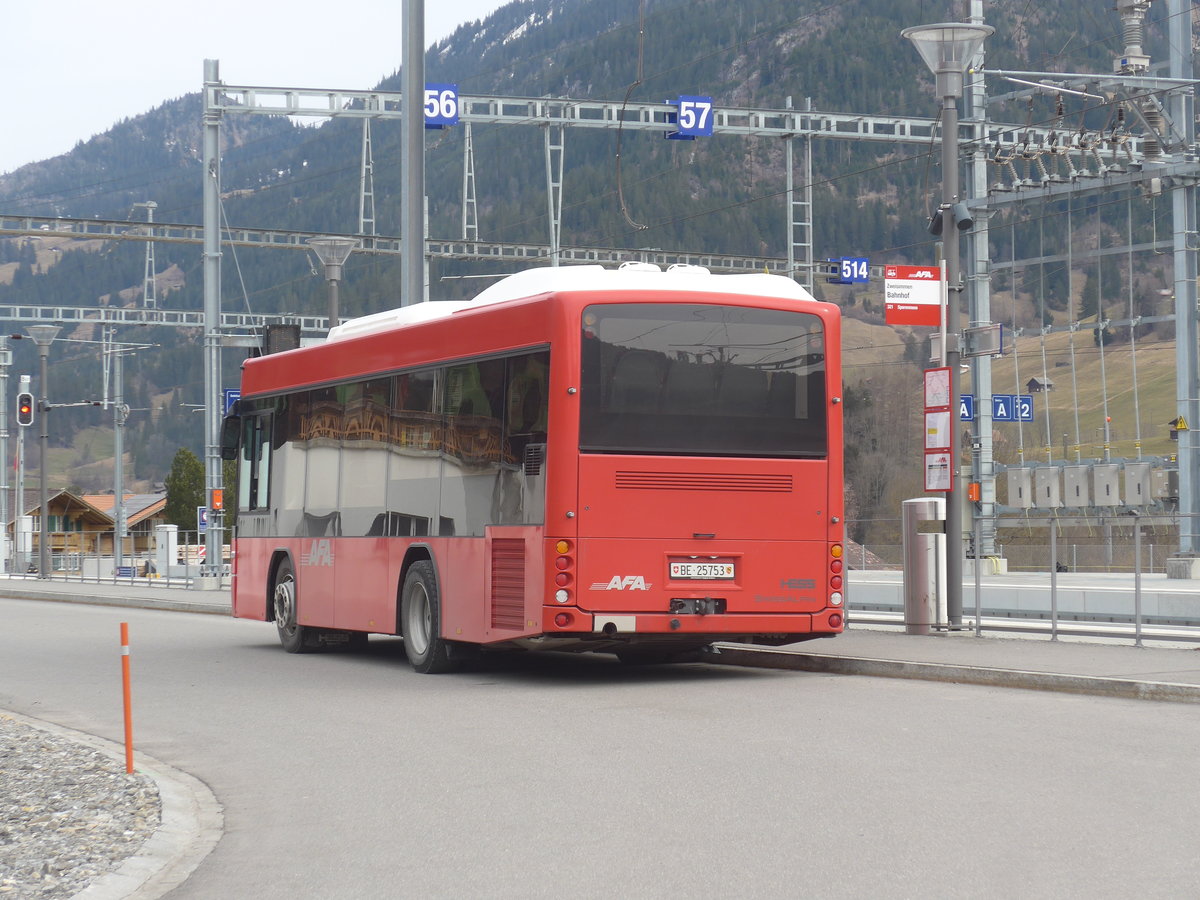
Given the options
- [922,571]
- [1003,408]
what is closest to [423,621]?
[922,571]

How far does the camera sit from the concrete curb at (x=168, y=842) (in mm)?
7141

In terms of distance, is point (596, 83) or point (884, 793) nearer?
point (884, 793)

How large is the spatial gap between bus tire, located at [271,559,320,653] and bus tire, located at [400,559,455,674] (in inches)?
126

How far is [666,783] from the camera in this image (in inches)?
376

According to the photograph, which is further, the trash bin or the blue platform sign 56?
the blue platform sign 56

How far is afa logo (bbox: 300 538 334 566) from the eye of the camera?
18.8m

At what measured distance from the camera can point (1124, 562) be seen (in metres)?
28.2

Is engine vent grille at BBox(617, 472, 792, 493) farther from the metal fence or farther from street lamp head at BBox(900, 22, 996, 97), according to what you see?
the metal fence

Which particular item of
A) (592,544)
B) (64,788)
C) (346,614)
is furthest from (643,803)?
(346,614)

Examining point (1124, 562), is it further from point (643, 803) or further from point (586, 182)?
point (586, 182)

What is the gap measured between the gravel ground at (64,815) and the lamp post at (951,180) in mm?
10344

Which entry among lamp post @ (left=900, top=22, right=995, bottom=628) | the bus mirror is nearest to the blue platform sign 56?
the bus mirror


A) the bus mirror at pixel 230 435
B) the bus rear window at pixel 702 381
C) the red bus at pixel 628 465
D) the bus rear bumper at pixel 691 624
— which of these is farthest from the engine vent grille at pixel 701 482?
the bus mirror at pixel 230 435

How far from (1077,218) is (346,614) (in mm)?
101198
